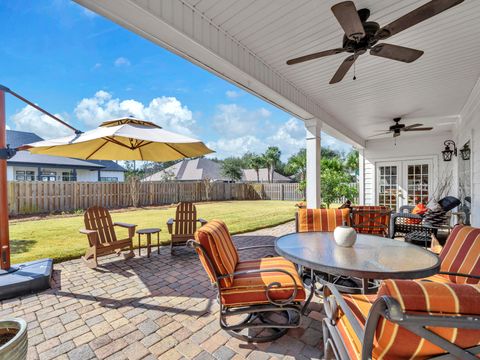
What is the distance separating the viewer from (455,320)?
31.0 inches

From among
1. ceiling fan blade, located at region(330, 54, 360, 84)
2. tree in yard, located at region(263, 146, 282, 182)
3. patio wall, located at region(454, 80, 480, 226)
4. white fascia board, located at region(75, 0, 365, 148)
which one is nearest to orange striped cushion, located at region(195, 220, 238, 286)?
white fascia board, located at region(75, 0, 365, 148)

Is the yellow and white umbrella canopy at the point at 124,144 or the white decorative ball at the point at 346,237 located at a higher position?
the yellow and white umbrella canopy at the point at 124,144

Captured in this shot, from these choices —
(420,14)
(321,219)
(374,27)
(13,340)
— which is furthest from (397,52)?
(13,340)

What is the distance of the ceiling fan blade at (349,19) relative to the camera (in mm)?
1746

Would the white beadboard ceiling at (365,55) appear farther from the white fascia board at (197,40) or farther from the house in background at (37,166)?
the house in background at (37,166)

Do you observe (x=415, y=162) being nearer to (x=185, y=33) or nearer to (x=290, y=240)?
(x=290, y=240)

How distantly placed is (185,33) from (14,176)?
18.0m

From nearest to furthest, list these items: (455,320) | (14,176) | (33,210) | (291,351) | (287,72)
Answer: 1. (455,320)
2. (291,351)
3. (287,72)
4. (33,210)
5. (14,176)

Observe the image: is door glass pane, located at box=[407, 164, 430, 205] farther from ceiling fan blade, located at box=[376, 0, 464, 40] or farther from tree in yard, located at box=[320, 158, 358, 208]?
ceiling fan blade, located at box=[376, 0, 464, 40]

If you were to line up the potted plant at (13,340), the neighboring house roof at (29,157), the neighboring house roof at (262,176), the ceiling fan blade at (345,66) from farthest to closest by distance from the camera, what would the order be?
the neighboring house roof at (262,176), the neighboring house roof at (29,157), the ceiling fan blade at (345,66), the potted plant at (13,340)

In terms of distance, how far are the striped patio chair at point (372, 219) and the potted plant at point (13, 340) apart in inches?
177

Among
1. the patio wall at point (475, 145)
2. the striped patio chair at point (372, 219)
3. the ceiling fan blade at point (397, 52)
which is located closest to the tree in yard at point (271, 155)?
the patio wall at point (475, 145)

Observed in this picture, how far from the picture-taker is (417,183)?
807cm

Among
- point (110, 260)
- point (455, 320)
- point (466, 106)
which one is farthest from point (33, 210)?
point (466, 106)
